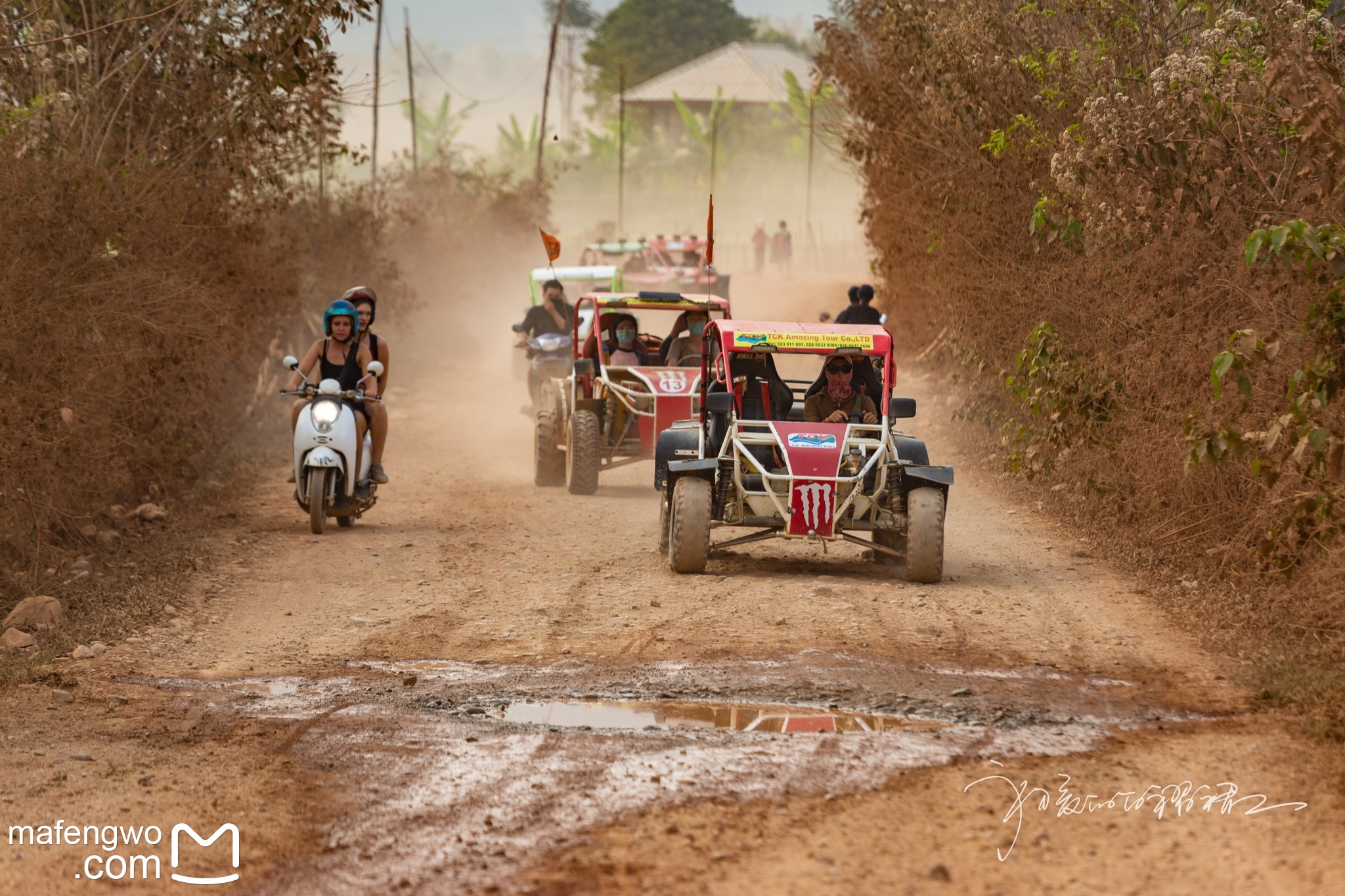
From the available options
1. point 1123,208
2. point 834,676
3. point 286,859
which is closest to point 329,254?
point 1123,208

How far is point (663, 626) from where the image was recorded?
7801 mm

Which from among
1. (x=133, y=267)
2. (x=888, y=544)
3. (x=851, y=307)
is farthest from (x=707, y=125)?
(x=888, y=544)

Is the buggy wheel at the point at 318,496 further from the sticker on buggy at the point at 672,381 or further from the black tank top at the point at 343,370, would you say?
the sticker on buggy at the point at 672,381

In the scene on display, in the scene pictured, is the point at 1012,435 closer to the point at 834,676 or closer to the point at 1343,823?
the point at 834,676

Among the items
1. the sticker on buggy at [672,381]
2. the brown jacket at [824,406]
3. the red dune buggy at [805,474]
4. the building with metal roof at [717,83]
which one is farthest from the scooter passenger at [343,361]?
the building with metal roof at [717,83]

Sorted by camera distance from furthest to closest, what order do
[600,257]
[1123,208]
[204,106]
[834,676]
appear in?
[600,257] → [204,106] → [1123,208] → [834,676]

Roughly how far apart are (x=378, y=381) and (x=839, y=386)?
3.57 m

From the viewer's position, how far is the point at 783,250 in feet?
143

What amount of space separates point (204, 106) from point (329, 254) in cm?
1023

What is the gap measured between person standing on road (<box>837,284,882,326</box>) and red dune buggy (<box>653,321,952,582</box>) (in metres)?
4.05

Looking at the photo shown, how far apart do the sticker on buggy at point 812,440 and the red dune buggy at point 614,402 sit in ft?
10.6

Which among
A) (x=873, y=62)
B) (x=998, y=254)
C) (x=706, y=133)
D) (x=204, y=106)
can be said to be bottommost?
(x=998, y=254)

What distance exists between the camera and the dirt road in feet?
14.6

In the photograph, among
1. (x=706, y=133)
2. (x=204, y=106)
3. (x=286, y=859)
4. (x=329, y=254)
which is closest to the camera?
(x=286, y=859)
